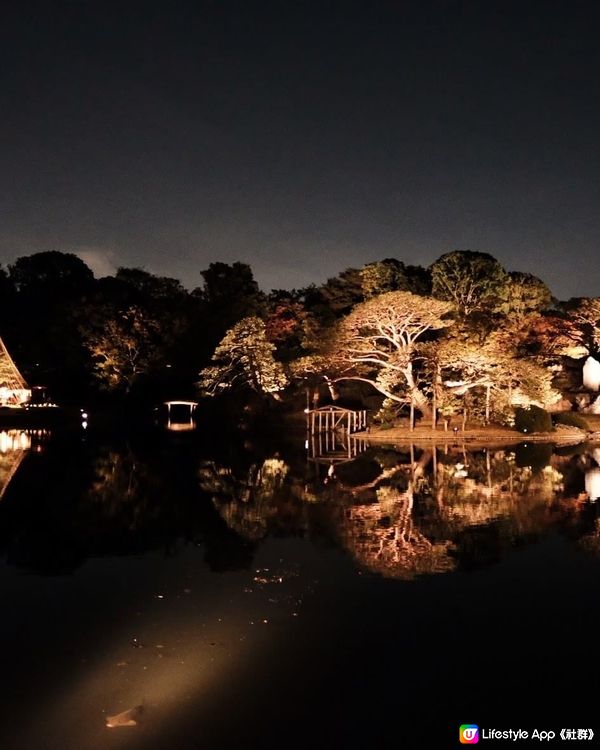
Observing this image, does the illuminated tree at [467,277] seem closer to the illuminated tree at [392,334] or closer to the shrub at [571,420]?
the illuminated tree at [392,334]

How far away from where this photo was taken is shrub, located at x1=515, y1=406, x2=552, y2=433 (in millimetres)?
33688

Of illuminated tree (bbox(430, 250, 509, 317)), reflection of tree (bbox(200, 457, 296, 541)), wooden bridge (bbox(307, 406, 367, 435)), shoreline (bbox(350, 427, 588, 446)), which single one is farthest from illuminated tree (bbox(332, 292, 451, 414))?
illuminated tree (bbox(430, 250, 509, 317))

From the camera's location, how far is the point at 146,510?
1541 cm

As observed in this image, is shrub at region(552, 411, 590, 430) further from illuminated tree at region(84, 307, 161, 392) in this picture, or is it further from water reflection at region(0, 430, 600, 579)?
illuminated tree at region(84, 307, 161, 392)

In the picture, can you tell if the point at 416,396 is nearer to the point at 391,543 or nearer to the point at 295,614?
the point at 391,543

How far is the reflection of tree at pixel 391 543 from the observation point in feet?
34.4

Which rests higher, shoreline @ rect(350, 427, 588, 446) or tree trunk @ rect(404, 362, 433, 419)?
tree trunk @ rect(404, 362, 433, 419)

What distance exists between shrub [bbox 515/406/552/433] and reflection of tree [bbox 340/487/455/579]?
66.9 ft

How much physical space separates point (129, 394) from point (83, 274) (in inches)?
1206

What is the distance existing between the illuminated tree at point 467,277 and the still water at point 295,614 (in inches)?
1205

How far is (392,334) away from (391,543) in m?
23.7

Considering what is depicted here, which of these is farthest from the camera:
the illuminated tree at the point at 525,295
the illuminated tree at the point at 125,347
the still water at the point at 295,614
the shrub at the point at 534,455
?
the illuminated tree at the point at 125,347

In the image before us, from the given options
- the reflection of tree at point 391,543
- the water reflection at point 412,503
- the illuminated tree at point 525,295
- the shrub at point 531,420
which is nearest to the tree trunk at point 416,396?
the shrub at point 531,420

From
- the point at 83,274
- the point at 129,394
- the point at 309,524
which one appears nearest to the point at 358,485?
the point at 309,524
